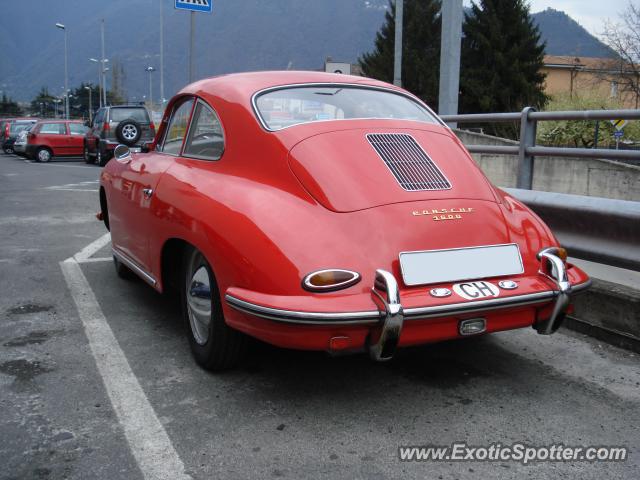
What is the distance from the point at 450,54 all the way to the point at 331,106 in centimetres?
635

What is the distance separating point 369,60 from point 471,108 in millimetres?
8260

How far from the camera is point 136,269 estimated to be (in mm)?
4531

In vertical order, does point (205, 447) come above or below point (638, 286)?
below

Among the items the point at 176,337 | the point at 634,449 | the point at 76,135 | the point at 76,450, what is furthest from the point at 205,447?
the point at 76,135

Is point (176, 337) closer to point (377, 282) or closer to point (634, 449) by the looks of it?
point (377, 282)

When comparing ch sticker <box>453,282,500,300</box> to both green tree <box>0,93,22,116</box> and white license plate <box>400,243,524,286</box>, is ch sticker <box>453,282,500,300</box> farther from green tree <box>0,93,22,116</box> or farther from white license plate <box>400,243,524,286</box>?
green tree <box>0,93,22,116</box>

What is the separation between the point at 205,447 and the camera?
2.72 metres

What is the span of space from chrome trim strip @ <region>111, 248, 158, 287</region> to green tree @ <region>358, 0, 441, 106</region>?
35946 millimetres

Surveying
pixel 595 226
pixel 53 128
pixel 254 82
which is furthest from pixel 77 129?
pixel 595 226

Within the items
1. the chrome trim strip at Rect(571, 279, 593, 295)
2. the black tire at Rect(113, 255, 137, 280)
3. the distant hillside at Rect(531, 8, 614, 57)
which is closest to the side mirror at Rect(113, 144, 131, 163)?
the black tire at Rect(113, 255, 137, 280)

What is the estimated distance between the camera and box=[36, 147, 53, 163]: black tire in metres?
24.2

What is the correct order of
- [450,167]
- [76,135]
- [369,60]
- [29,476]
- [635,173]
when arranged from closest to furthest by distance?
1. [29,476]
2. [450,167]
3. [635,173]
4. [76,135]
5. [369,60]

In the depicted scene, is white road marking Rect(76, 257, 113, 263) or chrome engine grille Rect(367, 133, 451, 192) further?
white road marking Rect(76, 257, 113, 263)

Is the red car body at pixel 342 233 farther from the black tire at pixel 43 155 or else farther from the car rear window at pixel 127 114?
the black tire at pixel 43 155
